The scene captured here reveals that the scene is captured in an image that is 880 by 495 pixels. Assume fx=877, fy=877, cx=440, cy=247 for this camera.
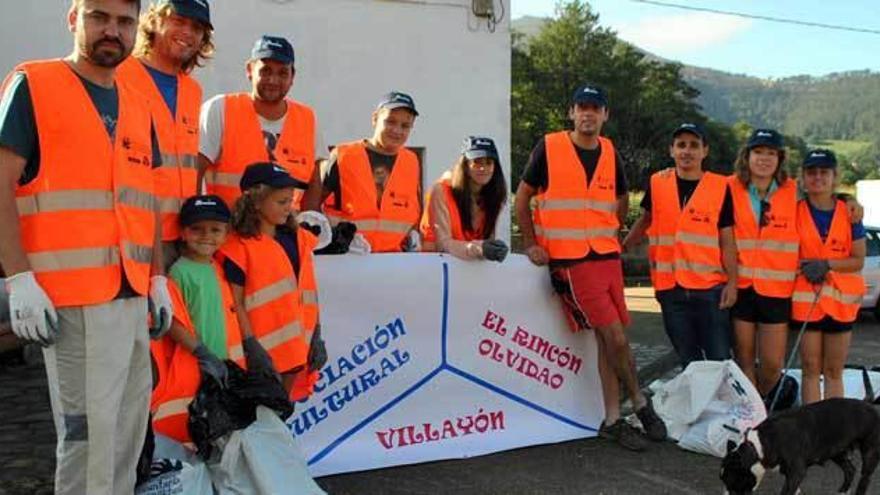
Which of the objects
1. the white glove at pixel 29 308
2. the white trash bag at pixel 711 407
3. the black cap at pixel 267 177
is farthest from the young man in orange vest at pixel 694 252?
the white glove at pixel 29 308

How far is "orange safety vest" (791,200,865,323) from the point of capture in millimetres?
5578

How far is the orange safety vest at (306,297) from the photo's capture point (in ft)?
14.5

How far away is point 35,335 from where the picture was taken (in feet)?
9.44

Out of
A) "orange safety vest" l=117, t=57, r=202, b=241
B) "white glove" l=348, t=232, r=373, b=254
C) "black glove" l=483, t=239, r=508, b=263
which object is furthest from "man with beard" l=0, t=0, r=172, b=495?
"black glove" l=483, t=239, r=508, b=263

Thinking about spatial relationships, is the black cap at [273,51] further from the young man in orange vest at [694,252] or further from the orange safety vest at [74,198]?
the young man in orange vest at [694,252]

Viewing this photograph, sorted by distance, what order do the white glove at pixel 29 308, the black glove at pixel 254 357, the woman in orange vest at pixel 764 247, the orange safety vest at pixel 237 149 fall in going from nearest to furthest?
the white glove at pixel 29 308, the black glove at pixel 254 357, the orange safety vest at pixel 237 149, the woman in orange vest at pixel 764 247

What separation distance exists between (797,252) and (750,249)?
0.29 m

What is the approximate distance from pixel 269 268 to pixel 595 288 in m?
2.26

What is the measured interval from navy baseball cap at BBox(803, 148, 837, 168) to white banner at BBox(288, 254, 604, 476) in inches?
73.2

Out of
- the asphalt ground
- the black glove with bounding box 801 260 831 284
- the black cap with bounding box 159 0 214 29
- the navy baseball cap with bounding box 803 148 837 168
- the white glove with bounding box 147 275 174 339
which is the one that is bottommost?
the asphalt ground

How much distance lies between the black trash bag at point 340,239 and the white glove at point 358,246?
0.03 m

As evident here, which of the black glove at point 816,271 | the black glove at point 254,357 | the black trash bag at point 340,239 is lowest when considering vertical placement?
the black glove at point 254,357

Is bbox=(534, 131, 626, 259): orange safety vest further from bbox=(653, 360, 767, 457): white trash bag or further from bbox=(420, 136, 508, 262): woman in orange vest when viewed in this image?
bbox=(653, 360, 767, 457): white trash bag

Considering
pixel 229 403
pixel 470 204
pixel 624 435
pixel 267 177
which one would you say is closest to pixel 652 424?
pixel 624 435
